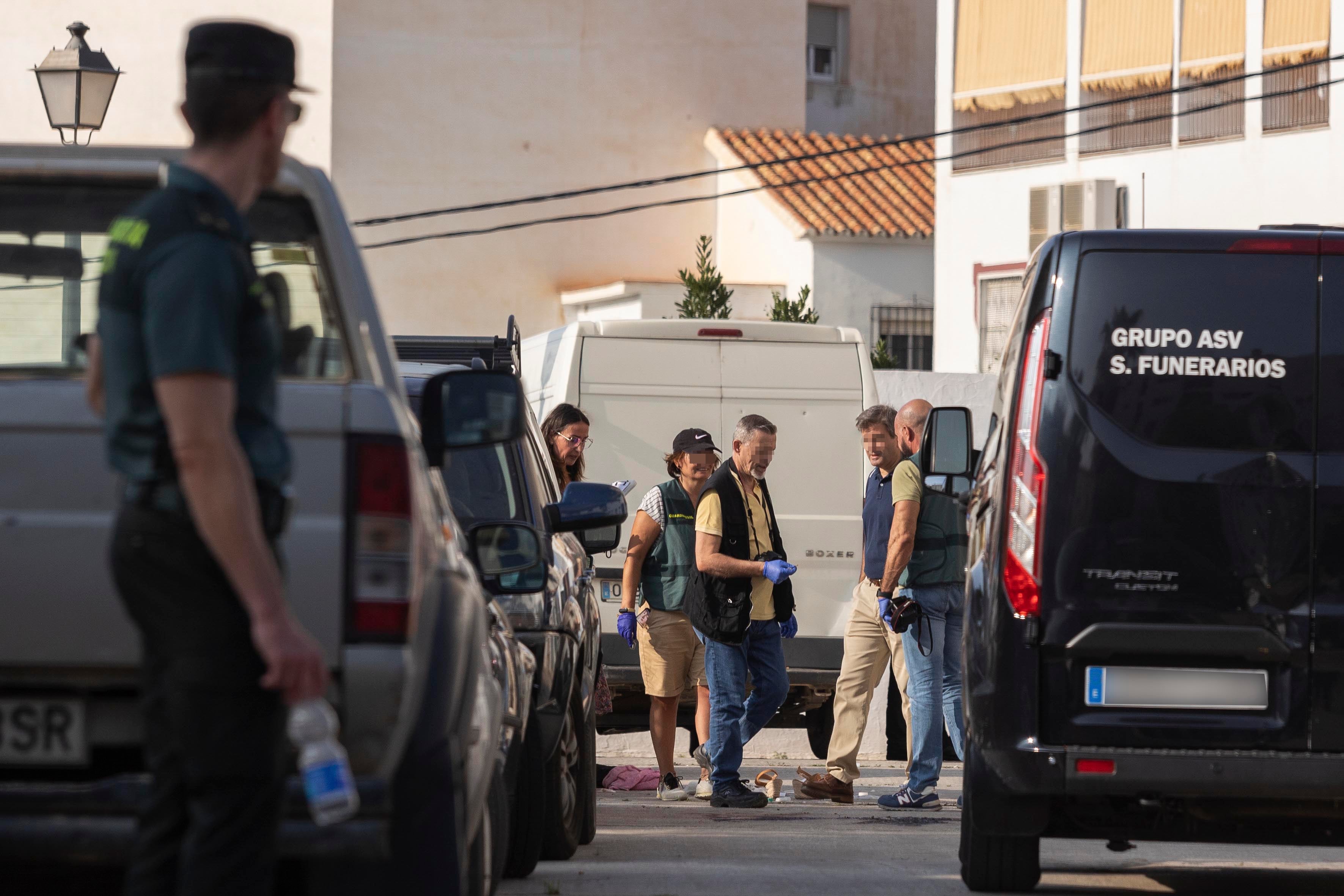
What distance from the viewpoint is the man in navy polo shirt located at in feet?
34.4

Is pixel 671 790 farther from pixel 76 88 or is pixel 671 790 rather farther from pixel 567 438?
pixel 76 88

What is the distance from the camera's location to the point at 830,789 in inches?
420

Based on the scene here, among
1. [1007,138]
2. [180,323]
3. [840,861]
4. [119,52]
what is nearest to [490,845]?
[180,323]

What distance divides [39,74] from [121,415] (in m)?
11.3

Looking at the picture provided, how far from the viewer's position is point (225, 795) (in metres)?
3.21

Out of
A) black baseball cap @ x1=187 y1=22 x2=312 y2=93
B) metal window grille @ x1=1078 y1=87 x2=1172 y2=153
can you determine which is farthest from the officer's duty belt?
metal window grille @ x1=1078 y1=87 x2=1172 y2=153

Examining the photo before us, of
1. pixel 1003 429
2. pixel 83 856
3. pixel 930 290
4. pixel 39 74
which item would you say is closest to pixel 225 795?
pixel 83 856

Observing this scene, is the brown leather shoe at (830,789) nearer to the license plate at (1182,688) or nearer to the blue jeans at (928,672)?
→ the blue jeans at (928,672)

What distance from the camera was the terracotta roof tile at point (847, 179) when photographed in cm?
3050

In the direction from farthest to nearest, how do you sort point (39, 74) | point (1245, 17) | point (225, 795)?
point (1245, 17) → point (39, 74) → point (225, 795)

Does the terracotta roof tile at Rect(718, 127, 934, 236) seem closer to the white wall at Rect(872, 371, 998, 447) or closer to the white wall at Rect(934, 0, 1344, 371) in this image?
the white wall at Rect(934, 0, 1344, 371)

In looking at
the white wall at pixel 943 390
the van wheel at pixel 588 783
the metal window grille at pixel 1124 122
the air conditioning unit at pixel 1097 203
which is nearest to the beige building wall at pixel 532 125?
the metal window grille at pixel 1124 122

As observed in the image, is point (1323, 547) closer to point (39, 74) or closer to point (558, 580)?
point (558, 580)

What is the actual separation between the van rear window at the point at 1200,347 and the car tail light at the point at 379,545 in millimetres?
3057
